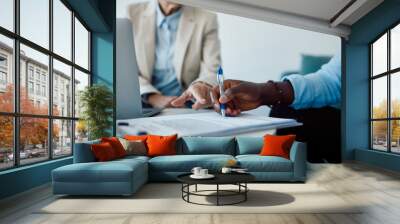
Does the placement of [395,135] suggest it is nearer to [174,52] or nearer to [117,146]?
[174,52]

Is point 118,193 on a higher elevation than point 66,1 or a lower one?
lower

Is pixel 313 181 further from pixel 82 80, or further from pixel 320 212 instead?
pixel 82 80

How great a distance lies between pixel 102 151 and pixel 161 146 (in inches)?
50.4

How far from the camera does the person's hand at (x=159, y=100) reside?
897 centimetres

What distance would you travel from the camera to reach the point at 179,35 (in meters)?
9.09

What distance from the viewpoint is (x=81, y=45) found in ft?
26.9

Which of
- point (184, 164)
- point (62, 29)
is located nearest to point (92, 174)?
point (184, 164)

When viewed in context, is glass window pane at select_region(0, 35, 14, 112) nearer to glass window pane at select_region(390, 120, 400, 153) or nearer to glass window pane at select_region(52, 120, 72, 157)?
glass window pane at select_region(52, 120, 72, 157)

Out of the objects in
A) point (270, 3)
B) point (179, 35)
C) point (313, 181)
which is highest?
point (270, 3)

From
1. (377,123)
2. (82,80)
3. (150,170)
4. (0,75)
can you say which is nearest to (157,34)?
(82,80)

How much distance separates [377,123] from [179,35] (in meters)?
5.06

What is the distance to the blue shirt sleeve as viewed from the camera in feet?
30.2

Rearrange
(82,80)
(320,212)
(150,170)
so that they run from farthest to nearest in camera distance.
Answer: (82,80)
(150,170)
(320,212)

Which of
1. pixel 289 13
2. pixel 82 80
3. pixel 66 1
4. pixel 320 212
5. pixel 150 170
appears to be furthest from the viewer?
pixel 289 13
